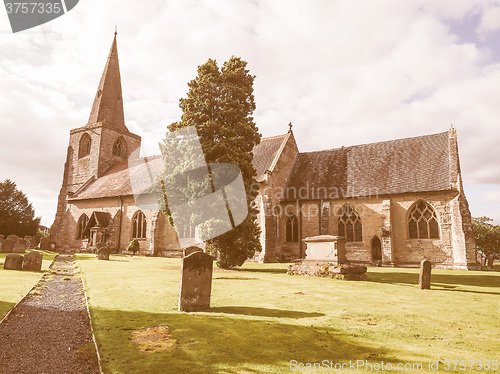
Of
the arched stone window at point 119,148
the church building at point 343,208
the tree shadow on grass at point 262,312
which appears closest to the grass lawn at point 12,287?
the tree shadow on grass at point 262,312

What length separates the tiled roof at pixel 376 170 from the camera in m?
25.1

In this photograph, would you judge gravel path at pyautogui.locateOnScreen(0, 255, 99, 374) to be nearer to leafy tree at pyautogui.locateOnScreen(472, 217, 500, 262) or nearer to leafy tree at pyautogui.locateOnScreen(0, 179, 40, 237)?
leafy tree at pyautogui.locateOnScreen(0, 179, 40, 237)

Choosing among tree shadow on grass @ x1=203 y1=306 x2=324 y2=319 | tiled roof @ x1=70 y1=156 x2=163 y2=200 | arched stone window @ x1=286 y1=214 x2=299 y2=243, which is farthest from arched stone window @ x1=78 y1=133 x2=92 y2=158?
tree shadow on grass @ x1=203 y1=306 x2=324 y2=319

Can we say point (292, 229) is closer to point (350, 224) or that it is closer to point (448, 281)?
point (350, 224)

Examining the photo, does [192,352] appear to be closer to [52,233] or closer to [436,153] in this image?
[436,153]

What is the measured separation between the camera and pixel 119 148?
44.5 metres

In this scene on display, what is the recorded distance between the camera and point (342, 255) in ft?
52.2

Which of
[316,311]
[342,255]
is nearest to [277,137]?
[342,255]

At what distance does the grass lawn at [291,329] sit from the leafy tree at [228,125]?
23.7 ft

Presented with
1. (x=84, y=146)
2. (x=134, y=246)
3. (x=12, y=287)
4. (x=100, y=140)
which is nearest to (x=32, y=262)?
(x=12, y=287)

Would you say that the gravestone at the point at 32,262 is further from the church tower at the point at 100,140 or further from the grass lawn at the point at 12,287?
the church tower at the point at 100,140

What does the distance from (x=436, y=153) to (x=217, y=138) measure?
18970 mm

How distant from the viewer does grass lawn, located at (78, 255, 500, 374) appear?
4754 mm

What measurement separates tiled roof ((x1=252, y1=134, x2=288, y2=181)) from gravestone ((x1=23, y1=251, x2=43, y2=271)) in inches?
705
